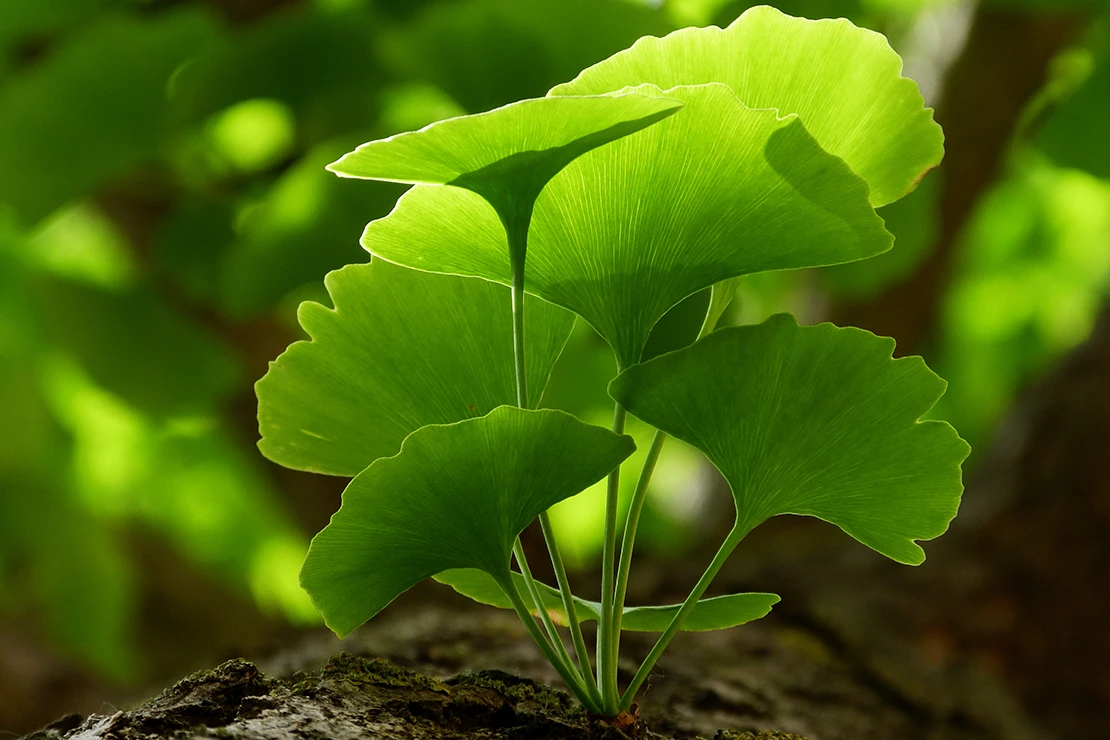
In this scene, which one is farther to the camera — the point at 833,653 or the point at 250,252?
the point at 250,252

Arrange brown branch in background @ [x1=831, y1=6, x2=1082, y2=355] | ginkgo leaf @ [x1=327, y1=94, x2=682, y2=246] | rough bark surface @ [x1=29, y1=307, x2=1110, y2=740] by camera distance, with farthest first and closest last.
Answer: brown branch in background @ [x1=831, y1=6, x2=1082, y2=355], rough bark surface @ [x1=29, y1=307, x2=1110, y2=740], ginkgo leaf @ [x1=327, y1=94, x2=682, y2=246]

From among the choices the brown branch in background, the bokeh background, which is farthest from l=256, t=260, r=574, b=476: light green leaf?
the brown branch in background

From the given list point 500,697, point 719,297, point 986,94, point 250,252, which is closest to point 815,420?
point 719,297

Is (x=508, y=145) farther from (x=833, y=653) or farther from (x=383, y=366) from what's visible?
(x=833, y=653)

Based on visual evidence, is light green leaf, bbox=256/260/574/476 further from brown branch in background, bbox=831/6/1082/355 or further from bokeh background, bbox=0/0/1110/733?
brown branch in background, bbox=831/6/1082/355

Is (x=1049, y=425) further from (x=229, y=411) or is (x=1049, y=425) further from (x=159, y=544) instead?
(x=159, y=544)

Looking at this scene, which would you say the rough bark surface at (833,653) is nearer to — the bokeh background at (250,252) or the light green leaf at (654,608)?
the light green leaf at (654,608)
